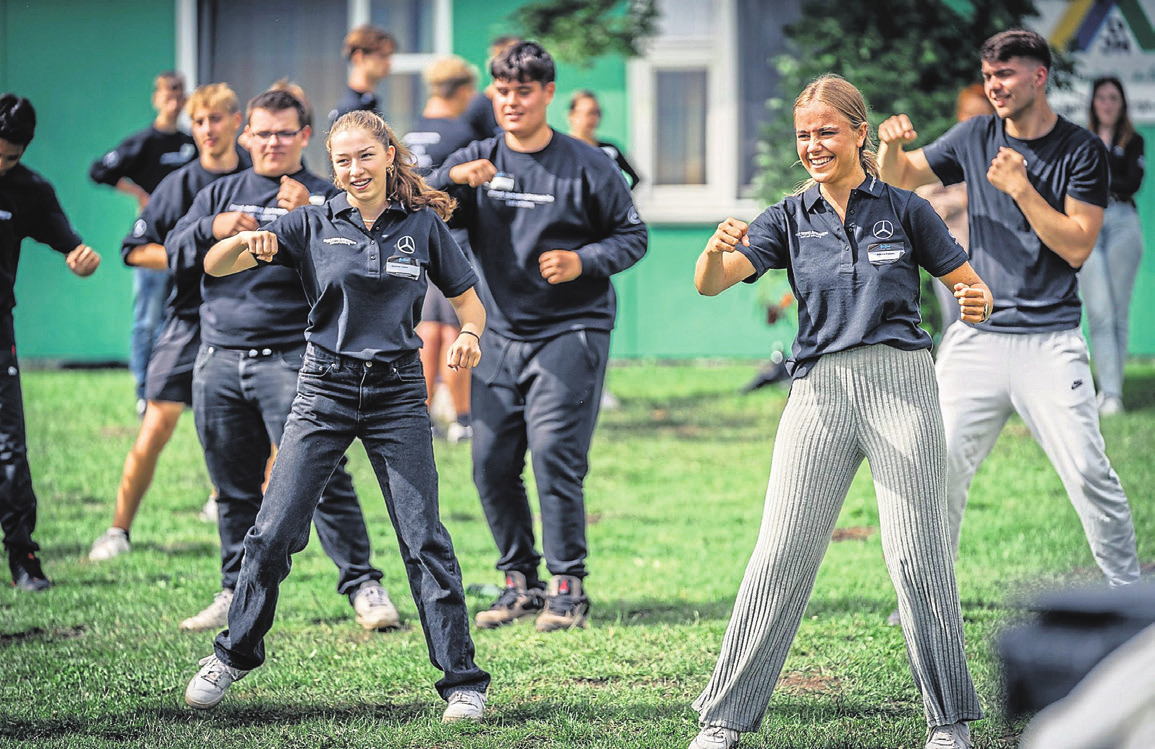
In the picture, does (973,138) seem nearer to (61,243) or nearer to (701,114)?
(61,243)

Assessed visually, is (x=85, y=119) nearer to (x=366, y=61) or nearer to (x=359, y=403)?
(x=366, y=61)

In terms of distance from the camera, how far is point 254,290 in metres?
5.96

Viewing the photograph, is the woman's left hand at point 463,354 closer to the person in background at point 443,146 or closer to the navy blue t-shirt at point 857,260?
the navy blue t-shirt at point 857,260

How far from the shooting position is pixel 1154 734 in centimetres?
205

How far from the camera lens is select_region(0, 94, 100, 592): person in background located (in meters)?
6.42

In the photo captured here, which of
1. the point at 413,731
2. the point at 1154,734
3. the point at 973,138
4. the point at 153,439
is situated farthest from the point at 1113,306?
the point at 1154,734

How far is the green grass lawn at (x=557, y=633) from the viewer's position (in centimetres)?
476

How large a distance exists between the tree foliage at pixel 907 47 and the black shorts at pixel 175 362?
5.89 metres

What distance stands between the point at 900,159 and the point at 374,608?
2.73 metres

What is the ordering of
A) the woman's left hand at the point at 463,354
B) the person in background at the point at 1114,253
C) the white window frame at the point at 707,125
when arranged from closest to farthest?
1. the woman's left hand at the point at 463,354
2. the person in background at the point at 1114,253
3. the white window frame at the point at 707,125

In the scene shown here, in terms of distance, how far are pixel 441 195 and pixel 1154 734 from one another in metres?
3.47

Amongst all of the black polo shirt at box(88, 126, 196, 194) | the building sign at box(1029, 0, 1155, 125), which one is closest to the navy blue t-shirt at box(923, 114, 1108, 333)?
the black polo shirt at box(88, 126, 196, 194)

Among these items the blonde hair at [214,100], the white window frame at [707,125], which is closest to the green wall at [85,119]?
the white window frame at [707,125]

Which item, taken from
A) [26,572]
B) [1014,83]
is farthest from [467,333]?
[26,572]
